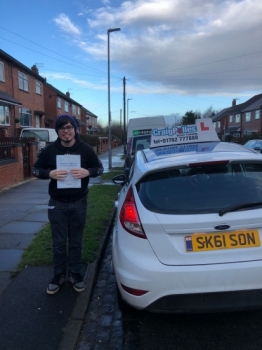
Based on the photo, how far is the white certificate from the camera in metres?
3.17

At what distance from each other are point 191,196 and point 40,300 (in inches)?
75.6

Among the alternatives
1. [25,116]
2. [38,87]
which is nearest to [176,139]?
[25,116]

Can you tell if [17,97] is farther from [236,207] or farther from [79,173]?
[236,207]

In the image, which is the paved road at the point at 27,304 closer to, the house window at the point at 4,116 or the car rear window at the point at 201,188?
the car rear window at the point at 201,188

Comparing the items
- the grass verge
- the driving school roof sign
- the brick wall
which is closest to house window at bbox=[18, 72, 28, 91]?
the brick wall

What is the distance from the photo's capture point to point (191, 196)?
8.35ft

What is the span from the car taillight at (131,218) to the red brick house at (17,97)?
17.5 metres

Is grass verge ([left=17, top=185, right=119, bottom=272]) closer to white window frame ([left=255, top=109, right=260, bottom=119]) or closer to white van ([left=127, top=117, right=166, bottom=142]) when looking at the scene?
white van ([left=127, top=117, right=166, bottom=142])

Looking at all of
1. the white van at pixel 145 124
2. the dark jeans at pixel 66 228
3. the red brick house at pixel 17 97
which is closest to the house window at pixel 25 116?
the red brick house at pixel 17 97

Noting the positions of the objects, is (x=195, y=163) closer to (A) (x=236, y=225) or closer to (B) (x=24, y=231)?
(A) (x=236, y=225)

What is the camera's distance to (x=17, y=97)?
23.7 metres

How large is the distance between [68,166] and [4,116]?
19655 millimetres

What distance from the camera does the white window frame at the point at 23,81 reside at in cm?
2412

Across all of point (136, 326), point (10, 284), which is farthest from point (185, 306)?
point (10, 284)
